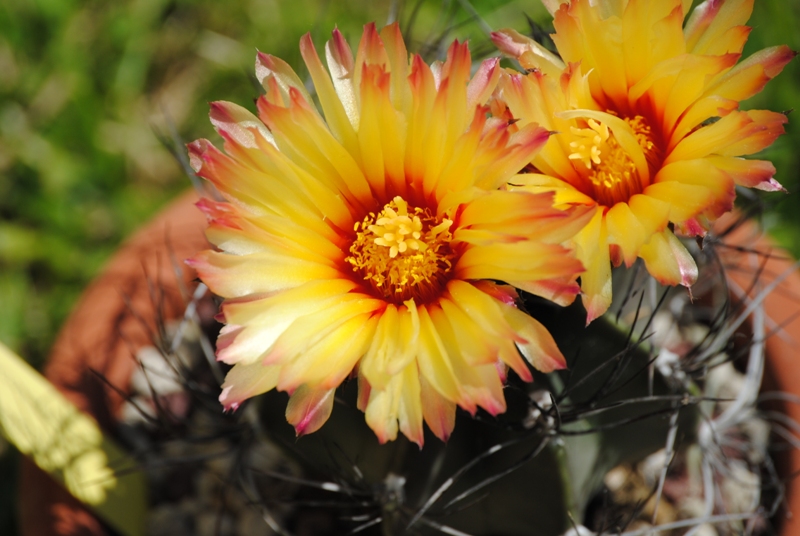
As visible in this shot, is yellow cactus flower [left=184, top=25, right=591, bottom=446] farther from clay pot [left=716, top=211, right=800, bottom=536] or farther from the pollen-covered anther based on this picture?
clay pot [left=716, top=211, right=800, bottom=536]

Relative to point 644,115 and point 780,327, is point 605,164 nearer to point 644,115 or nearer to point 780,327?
point 644,115

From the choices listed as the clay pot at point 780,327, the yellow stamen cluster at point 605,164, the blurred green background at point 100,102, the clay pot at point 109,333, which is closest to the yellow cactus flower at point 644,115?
the yellow stamen cluster at point 605,164

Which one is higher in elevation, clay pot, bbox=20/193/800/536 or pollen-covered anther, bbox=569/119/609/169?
pollen-covered anther, bbox=569/119/609/169

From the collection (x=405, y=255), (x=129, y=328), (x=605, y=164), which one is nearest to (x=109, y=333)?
(x=129, y=328)

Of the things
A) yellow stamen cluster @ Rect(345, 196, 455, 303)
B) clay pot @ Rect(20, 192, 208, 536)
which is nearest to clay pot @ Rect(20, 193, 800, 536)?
clay pot @ Rect(20, 192, 208, 536)

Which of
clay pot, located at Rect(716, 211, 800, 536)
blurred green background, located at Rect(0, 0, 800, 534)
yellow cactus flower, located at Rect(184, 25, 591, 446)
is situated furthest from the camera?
blurred green background, located at Rect(0, 0, 800, 534)

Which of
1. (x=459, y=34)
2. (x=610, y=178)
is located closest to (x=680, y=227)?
(x=610, y=178)

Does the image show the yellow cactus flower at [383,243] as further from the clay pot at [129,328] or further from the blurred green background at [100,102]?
the blurred green background at [100,102]
